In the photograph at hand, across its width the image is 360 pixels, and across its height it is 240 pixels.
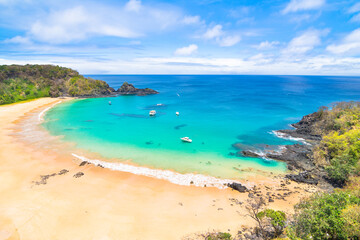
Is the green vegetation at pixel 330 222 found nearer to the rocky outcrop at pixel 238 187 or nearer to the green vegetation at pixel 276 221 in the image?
the green vegetation at pixel 276 221

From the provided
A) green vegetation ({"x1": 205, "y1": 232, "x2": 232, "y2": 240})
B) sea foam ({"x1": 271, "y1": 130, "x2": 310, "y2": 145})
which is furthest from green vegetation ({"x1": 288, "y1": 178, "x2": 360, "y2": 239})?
sea foam ({"x1": 271, "y1": 130, "x2": 310, "y2": 145})

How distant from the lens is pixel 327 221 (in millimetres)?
13234

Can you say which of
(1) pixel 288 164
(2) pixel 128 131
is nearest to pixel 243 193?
(1) pixel 288 164

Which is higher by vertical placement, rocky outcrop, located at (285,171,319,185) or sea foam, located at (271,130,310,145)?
sea foam, located at (271,130,310,145)

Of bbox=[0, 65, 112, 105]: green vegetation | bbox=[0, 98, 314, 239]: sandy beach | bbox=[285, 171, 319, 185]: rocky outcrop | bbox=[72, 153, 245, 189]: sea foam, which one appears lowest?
bbox=[0, 98, 314, 239]: sandy beach

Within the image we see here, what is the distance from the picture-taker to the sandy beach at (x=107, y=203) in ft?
58.6

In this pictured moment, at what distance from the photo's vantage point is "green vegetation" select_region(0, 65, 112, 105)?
299ft

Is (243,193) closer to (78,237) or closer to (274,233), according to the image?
(274,233)

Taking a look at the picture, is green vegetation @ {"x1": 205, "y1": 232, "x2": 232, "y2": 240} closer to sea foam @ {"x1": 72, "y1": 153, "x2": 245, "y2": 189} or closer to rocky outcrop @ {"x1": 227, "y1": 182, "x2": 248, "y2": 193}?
rocky outcrop @ {"x1": 227, "y1": 182, "x2": 248, "y2": 193}

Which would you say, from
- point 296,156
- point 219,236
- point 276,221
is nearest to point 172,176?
point 219,236

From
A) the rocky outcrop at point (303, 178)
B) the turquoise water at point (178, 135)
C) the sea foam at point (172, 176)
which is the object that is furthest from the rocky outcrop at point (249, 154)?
the sea foam at point (172, 176)

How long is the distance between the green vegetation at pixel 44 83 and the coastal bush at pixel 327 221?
11390 centimetres

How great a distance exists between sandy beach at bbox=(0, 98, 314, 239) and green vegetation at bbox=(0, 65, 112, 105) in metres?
80.3

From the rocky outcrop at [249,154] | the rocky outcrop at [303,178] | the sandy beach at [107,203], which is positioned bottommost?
the sandy beach at [107,203]
